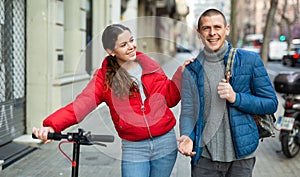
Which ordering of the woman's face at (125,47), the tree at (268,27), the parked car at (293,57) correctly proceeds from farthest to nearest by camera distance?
the parked car at (293,57)
the tree at (268,27)
the woman's face at (125,47)

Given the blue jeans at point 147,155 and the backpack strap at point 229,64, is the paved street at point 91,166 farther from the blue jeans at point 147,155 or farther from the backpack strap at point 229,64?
the backpack strap at point 229,64

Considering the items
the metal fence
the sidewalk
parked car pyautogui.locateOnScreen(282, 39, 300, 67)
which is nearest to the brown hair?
the sidewalk

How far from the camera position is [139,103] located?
8.91ft

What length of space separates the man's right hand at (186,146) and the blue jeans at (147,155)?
0.12 meters

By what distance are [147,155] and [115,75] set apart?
0.56 meters

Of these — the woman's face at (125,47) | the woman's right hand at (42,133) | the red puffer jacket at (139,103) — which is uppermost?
the woman's face at (125,47)

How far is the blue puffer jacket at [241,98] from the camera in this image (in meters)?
2.68

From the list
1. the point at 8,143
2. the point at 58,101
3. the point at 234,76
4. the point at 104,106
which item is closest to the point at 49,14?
the point at 58,101

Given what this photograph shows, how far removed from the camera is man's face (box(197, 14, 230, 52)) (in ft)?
8.63

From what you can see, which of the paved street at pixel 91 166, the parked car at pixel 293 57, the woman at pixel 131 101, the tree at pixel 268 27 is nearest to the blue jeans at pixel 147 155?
the woman at pixel 131 101

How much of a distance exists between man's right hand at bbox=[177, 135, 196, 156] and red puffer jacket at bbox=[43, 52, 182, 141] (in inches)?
5.4

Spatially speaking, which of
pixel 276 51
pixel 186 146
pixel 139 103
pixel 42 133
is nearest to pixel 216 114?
pixel 186 146

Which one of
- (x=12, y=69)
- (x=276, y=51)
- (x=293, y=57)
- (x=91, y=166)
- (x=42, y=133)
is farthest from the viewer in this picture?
(x=276, y=51)

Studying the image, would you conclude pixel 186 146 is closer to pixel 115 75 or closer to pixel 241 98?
pixel 241 98
